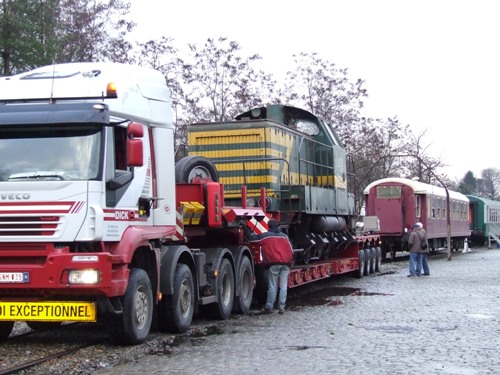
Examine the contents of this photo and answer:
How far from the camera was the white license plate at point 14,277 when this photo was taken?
9.09 meters

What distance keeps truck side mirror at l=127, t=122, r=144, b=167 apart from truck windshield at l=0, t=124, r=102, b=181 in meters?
0.41

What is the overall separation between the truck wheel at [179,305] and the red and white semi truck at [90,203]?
18 millimetres

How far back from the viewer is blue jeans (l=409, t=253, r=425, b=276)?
76.6 feet

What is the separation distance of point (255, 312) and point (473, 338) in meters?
4.98

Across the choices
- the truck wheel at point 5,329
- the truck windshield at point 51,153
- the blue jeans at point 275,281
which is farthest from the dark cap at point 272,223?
the truck windshield at point 51,153

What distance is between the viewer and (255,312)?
1459cm

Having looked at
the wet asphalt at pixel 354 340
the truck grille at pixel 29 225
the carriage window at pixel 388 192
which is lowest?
the wet asphalt at pixel 354 340

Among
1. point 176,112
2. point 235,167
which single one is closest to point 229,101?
point 176,112

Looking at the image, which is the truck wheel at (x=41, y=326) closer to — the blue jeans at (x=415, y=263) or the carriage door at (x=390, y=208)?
the blue jeans at (x=415, y=263)

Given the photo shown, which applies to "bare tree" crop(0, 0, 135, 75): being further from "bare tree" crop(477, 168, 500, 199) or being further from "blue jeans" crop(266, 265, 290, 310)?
"bare tree" crop(477, 168, 500, 199)

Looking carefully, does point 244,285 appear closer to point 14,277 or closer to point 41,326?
point 41,326

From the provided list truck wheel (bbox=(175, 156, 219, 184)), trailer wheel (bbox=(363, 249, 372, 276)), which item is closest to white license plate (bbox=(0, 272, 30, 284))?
truck wheel (bbox=(175, 156, 219, 184))

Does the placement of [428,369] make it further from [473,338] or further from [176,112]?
[176,112]

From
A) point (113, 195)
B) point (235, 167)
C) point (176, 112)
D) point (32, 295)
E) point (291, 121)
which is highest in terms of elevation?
point (176, 112)
